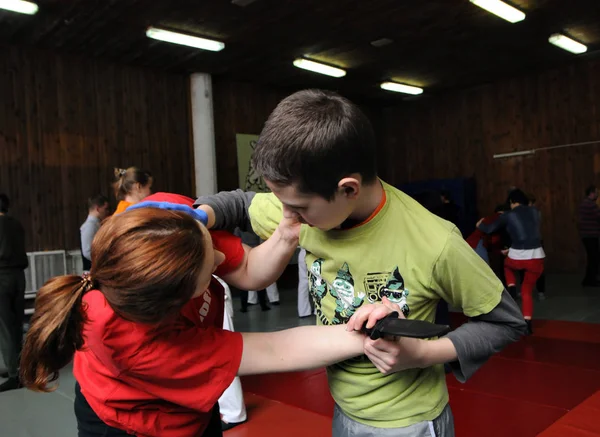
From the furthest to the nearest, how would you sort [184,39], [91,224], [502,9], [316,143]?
1. [184,39]
2. [502,9]
3. [91,224]
4. [316,143]

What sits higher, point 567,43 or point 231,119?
point 567,43

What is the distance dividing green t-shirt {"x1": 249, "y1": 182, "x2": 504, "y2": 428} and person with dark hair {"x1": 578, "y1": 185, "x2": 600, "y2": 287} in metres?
7.89

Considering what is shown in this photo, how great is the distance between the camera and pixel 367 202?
1.04 meters

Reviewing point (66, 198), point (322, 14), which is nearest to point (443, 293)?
point (322, 14)

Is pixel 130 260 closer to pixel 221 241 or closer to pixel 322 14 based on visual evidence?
pixel 221 241

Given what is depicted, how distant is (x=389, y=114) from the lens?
12.0m

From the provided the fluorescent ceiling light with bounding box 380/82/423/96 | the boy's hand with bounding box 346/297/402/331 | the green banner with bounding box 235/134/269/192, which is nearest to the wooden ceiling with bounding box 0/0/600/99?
the fluorescent ceiling light with bounding box 380/82/423/96

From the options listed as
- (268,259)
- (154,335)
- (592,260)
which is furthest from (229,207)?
(592,260)

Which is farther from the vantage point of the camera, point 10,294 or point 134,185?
point 10,294

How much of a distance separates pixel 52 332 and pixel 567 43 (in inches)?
353

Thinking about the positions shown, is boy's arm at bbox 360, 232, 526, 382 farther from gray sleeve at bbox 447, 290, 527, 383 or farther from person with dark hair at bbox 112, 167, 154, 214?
person with dark hair at bbox 112, 167, 154, 214

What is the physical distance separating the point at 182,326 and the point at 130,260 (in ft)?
0.87

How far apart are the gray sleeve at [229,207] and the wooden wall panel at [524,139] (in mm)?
9310

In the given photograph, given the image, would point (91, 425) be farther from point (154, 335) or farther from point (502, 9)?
point (502, 9)
